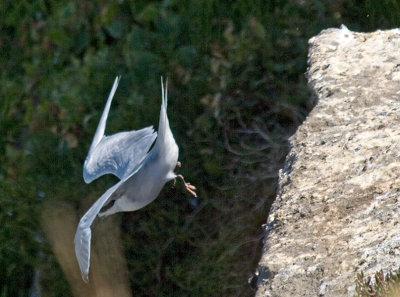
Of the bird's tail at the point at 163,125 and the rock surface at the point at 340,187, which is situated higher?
the rock surface at the point at 340,187

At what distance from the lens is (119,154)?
3.69 m

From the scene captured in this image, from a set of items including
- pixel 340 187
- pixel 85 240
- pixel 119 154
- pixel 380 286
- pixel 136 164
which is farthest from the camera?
pixel 119 154

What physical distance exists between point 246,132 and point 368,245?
8.29 ft

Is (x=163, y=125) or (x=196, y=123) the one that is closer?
(x=163, y=125)

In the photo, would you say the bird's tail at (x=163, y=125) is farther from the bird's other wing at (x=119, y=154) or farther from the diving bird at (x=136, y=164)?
the bird's other wing at (x=119, y=154)

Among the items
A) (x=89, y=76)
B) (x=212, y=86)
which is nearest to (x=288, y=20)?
(x=212, y=86)

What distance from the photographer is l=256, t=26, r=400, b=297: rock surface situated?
2.34m

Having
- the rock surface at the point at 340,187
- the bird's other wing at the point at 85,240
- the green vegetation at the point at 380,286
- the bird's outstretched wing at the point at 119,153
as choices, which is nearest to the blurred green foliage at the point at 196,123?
the bird's outstretched wing at the point at 119,153

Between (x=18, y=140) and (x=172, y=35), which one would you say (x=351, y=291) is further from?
(x=18, y=140)

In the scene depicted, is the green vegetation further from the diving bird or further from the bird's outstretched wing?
the bird's outstretched wing

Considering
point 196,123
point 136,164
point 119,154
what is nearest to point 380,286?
point 136,164

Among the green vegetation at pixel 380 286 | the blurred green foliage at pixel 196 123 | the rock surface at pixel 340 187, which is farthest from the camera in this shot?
the blurred green foliage at pixel 196 123

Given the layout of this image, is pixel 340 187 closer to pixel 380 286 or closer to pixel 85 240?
pixel 380 286

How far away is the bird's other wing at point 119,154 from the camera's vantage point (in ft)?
11.6
